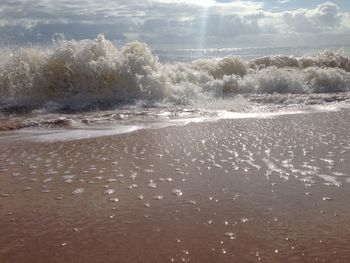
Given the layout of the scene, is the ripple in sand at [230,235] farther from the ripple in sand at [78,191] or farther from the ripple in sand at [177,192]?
the ripple in sand at [78,191]

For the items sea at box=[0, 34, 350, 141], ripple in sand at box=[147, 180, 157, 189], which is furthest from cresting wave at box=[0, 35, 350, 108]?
ripple in sand at box=[147, 180, 157, 189]

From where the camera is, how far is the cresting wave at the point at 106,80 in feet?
42.7

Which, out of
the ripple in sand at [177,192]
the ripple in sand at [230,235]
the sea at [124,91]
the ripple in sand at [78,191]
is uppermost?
the ripple in sand at [230,235]

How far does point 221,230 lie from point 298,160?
7.62ft

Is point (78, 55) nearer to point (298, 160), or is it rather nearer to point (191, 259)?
point (298, 160)

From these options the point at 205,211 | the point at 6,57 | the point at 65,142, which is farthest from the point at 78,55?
the point at 205,211

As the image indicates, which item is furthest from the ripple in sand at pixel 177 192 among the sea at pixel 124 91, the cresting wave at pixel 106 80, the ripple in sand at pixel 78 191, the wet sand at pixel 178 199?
the cresting wave at pixel 106 80

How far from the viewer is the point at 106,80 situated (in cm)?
1363

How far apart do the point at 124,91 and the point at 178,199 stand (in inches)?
368

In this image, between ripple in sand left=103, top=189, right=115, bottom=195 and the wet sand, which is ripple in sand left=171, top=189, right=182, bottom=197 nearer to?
the wet sand

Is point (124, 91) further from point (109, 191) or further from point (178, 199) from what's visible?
point (178, 199)

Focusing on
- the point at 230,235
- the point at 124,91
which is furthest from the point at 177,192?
the point at 124,91

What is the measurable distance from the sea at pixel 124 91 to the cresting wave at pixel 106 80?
→ 0.09 ft

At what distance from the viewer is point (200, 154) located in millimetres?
6090
